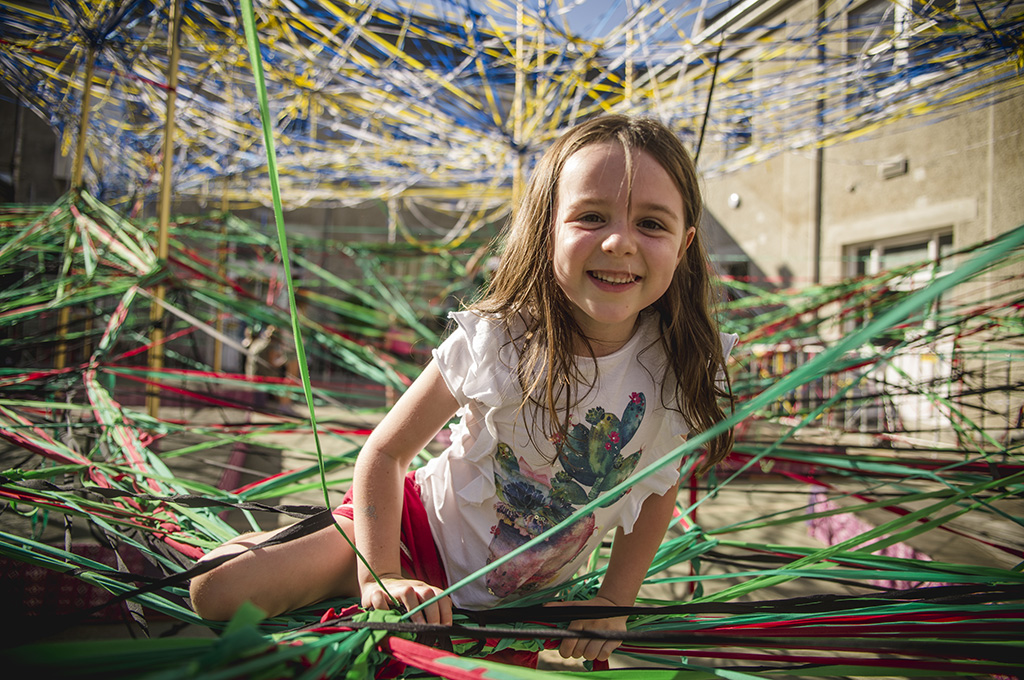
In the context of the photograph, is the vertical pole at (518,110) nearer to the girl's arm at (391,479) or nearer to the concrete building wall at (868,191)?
the concrete building wall at (868,191)

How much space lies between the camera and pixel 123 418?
1.38m

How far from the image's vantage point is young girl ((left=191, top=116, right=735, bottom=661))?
0.70 metres

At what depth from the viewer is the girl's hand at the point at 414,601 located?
613mm

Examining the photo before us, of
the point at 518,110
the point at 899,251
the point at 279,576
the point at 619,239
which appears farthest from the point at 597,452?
the point at 899,251

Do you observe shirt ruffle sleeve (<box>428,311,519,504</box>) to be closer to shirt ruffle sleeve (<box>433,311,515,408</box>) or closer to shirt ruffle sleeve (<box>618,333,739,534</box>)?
shirt ruffle sleeve (<box>433,311,515,408</box>)

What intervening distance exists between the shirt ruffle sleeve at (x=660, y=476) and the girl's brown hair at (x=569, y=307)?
17mm

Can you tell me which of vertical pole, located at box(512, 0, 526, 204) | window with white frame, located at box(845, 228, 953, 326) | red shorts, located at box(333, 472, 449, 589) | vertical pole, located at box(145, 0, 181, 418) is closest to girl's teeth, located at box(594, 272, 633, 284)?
red shorts, located at box(333, 472, 449, 589)

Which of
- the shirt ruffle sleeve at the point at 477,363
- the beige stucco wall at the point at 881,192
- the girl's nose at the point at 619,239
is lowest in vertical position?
the shirt ruffle sleeve at the point at 477,363

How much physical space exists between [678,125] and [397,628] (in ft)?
11.2

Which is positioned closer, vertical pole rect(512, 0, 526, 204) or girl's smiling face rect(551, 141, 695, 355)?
girl's smiling face rect(551, 141, 695, 355)

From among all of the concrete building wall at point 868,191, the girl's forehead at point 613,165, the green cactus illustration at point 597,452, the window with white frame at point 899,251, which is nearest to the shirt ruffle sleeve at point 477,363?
the green cactus illustration at point 597,452

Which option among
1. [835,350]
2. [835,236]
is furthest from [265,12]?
[835,236]

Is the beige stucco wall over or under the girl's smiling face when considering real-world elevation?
over

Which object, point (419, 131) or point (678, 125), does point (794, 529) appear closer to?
point (678, 125)
